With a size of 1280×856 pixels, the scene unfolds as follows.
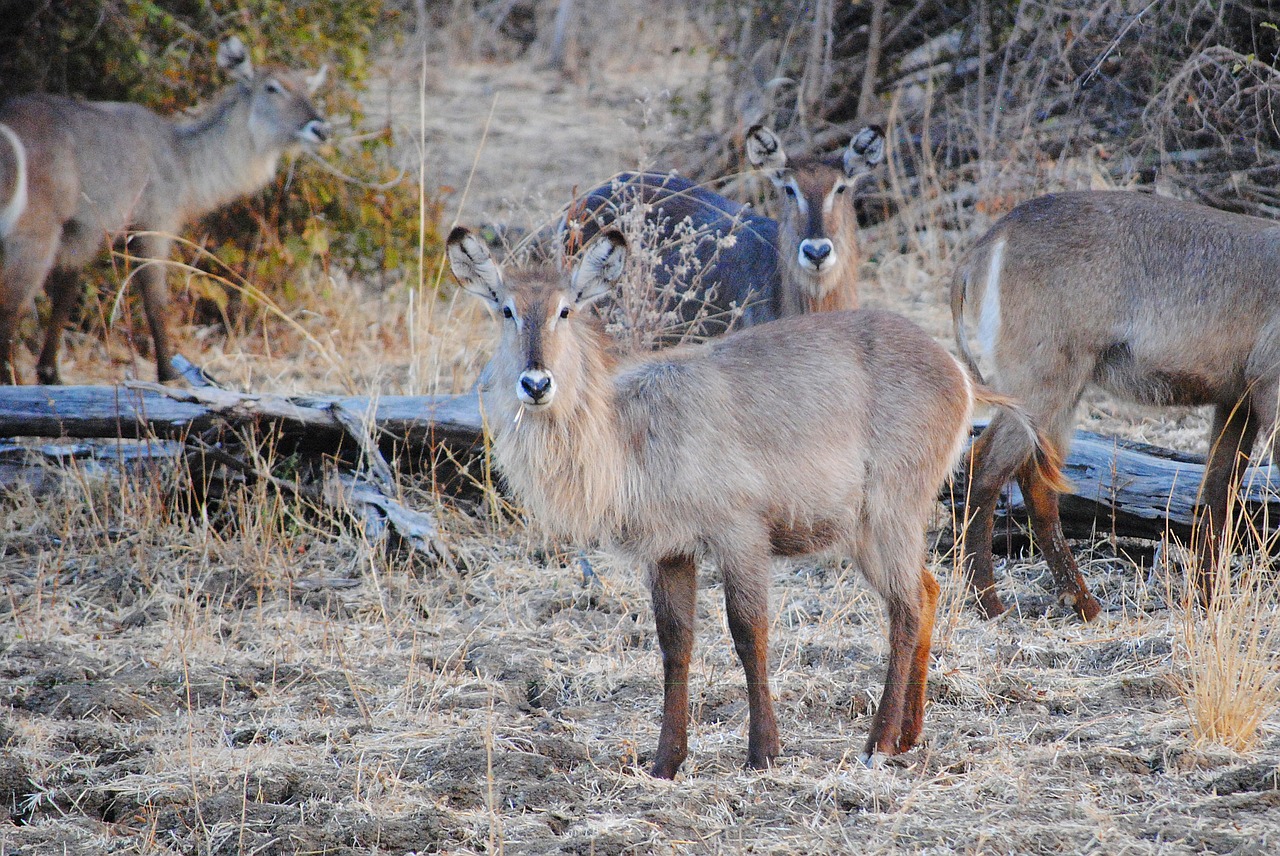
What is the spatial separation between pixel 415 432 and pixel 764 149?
77.7 inches

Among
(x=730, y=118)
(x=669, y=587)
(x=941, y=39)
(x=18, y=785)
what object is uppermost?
(x=941, y=39)

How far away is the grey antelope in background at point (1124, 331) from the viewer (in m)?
4.64

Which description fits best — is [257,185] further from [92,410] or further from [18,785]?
[18,785]

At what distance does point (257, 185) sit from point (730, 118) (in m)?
3.39

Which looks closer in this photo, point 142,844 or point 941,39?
point 142,844

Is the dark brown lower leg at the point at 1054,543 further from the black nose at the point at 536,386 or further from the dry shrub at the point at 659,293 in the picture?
the black nose at the point at 536,386

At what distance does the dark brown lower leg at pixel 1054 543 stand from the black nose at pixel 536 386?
2.25 metres

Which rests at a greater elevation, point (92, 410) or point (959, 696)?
point (92, 410)

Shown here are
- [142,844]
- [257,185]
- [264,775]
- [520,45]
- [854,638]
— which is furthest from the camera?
[520,45]

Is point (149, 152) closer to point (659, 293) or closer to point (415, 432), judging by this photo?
point (415, 432)

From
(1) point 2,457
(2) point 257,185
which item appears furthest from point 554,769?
(2) point 257,185

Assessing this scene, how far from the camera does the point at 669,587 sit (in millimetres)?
3547

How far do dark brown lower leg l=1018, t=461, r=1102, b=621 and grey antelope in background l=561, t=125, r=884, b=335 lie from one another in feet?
3.98

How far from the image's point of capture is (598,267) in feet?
12.1
